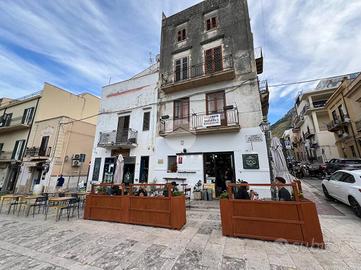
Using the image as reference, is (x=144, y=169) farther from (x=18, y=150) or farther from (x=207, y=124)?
(x=18, y=150)

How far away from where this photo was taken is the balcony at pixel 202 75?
10945mm

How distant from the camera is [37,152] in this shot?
16.9 meters

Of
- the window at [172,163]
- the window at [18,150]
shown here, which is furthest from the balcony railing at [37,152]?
the window at [172,163]

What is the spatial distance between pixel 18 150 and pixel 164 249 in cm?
2347

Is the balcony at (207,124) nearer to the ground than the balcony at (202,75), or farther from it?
nearer to the ground

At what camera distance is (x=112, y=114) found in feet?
48.3

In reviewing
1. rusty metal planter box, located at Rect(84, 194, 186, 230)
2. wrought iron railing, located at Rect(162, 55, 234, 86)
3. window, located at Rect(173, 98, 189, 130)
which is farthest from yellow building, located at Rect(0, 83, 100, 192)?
rusty metal planter box, located at Rect(84, 194, 186, 230)

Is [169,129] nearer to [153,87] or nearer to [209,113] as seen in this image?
[209,113]

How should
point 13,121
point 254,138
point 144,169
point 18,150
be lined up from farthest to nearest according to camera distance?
1. point 13,121
2. point 18,150
3. point 144,169
4. point 254,138

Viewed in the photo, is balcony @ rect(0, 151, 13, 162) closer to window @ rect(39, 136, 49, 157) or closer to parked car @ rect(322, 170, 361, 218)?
window @ rect(39, 136, 49, 157)

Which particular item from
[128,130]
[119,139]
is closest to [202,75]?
[128,130]

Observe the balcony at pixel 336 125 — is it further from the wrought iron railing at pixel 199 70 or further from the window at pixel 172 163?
the window at pixel 172 163

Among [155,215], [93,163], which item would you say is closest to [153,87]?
[93,163]

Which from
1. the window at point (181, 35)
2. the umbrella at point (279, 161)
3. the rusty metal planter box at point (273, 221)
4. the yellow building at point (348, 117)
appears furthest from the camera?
the yellow building at point (348, 117)
